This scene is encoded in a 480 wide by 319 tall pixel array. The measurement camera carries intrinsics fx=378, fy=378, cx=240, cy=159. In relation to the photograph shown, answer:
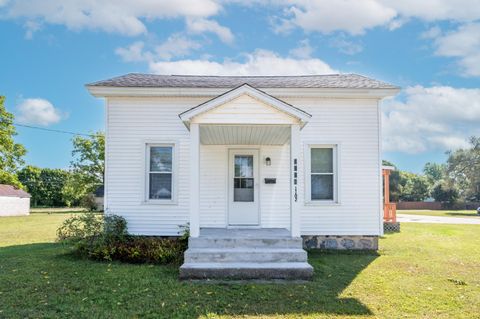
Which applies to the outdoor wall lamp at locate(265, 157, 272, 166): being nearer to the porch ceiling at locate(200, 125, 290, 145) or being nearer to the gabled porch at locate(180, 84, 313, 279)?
the gabled porch at locate(180, 84, 313, 279)

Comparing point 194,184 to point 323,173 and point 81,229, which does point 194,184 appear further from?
point 323,173

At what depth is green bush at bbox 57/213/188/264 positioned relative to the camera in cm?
800

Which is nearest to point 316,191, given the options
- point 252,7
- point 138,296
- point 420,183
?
point 138,296

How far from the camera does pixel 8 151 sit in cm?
2727

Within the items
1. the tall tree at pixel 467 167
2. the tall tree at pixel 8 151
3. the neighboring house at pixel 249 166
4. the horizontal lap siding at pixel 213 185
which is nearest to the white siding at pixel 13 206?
the tall tree at pixel 8 151

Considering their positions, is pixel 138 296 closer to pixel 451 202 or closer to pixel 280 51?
pixel 280 51

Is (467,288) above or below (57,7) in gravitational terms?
below

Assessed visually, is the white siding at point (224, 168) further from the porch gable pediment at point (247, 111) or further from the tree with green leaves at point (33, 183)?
the tree with green leaves at point (33, 183)

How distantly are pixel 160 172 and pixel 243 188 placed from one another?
2.21 metres

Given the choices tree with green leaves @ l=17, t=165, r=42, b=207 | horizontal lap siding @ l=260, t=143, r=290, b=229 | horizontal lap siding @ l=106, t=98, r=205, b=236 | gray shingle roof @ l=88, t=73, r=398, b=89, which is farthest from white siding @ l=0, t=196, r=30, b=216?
horizontal lap siding @ l=260, t=143, r=290, b=229

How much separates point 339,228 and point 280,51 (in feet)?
25.2

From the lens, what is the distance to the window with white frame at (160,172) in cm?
984

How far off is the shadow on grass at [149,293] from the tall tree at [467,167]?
43.9 meters

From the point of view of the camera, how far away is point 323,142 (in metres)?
9.86
